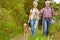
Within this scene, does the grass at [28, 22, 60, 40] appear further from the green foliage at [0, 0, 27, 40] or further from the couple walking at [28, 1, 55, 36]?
the green foliage at [0, 0, 27, 40]

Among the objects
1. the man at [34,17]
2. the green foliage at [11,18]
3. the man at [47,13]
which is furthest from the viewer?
the green foliage at [11,18]

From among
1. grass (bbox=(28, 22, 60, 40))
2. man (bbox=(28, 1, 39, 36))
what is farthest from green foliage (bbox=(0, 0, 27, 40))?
man (bbox=(28, 1, 39, 36))

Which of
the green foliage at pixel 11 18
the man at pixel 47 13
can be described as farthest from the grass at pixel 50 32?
the green foliage at pixel 11 18

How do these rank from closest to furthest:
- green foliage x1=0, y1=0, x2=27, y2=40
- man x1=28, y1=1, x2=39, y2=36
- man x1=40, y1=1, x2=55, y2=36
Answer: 1. man x1=28, y1=1, x2=39, y2=36
2. man x1=40, y1=1, x2=55, y2=36
3. green foliage x1=0, y1=0, x2=27, y2=40

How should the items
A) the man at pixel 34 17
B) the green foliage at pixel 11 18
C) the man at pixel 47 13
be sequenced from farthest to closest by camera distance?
the green foliage at pixel 11 18 → the man at pixel 47 13 → the man at pixel 34 17

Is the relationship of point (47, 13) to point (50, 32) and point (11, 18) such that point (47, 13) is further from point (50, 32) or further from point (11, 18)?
point (11, 18)

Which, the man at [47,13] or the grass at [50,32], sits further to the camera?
the man at [47,13]

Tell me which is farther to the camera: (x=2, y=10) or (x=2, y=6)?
(x=2, y=6)

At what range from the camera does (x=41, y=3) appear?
17.2 m

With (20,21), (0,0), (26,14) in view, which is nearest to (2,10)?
(0,0)

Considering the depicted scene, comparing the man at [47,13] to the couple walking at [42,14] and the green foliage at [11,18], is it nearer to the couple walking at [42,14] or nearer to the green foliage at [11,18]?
the couple walking at [42,14]

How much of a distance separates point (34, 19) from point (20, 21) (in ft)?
13.1

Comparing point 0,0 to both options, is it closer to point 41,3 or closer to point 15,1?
point 15,1

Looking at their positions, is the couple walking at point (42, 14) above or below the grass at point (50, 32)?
above
